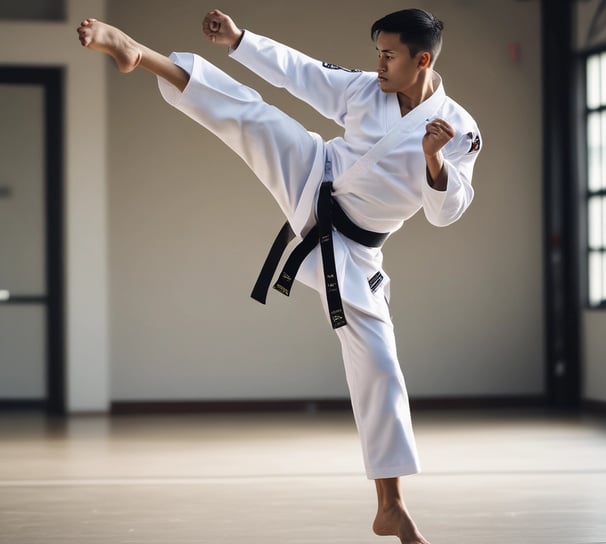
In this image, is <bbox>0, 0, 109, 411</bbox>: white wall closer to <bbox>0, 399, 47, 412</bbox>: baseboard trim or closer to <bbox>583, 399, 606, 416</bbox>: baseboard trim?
<bbox>0, 399, 47, 412</bbox>: baseboard trim

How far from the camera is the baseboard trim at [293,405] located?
19.9 feet

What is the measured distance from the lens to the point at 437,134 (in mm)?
2414

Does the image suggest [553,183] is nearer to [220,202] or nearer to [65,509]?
[220,202]

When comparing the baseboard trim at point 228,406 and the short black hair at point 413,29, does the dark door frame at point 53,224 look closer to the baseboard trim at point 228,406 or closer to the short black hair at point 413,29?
the baseboard trim at point 228,406

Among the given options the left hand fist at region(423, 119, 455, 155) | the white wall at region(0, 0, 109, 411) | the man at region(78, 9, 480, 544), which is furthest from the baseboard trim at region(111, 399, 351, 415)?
the left hand fist at region(423, 119, 455, 155)

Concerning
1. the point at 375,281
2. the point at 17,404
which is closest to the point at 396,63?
the point at 375,281

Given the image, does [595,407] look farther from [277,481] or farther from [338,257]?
[338,257]

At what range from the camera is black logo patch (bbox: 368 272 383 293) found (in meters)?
2.77

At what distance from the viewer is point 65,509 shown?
331 cm

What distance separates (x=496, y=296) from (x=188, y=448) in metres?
2.37

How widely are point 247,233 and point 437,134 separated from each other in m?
3.77

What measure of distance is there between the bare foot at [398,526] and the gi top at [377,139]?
73cm

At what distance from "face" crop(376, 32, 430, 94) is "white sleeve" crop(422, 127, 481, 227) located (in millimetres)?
199

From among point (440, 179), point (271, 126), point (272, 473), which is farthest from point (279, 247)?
point (272, 473)
